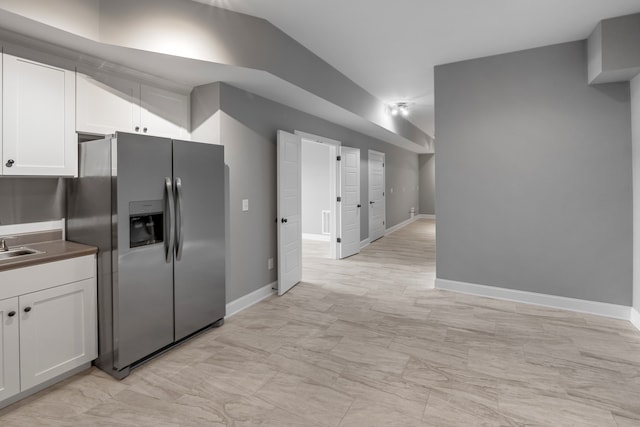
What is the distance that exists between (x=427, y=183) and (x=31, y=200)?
1164 centimetres

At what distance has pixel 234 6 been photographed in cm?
281

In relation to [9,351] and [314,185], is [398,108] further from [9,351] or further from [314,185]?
[9,351]

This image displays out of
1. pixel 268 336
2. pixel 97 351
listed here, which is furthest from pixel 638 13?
pixel 97 351

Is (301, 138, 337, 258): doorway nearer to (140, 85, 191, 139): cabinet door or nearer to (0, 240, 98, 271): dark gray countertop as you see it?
(140, 85, 191, 139): cabinet door

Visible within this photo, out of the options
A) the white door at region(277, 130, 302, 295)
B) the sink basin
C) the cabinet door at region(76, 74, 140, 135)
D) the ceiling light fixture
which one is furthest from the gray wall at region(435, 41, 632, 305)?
the sink basin

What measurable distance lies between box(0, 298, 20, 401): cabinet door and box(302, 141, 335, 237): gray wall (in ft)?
20.7

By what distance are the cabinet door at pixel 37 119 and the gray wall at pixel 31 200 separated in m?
0.29

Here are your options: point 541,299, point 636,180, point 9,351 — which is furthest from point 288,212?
point 636,180

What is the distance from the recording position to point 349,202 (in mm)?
6207

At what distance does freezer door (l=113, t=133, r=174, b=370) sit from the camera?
7.63 feet

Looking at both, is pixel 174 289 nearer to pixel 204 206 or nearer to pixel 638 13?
pixel 204 206

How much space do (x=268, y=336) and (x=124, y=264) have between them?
4.46ft

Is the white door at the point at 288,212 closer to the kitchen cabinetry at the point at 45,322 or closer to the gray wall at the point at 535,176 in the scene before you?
the gray wall at the point at 535,176

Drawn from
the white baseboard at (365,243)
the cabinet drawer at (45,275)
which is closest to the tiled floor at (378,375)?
the cabinet drawer at (45,275)
